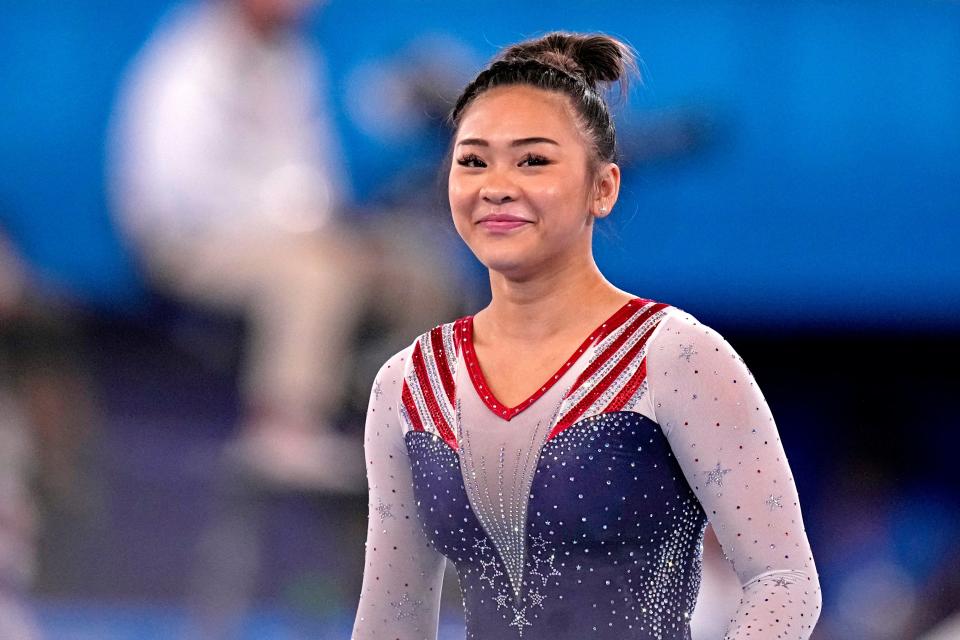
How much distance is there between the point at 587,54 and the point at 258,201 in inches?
127

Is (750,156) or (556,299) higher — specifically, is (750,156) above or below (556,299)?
above

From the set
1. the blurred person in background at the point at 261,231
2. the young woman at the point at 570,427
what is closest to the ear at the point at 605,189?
the young woman at the point at 570,427

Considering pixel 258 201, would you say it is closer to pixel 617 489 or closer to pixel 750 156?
pixel 750 156

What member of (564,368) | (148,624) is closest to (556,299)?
(564,368)

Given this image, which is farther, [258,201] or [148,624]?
[258,201]

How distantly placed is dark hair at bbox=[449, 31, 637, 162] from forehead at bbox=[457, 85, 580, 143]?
2 cm

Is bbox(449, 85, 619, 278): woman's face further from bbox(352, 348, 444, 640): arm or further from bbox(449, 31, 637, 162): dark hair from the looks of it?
bbox(352, 348, 444, 640): arm

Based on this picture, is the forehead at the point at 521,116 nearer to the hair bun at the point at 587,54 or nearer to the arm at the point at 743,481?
the hair bun at the point at 587,54

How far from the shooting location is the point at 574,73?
69.9 inches

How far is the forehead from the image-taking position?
67.1 inches

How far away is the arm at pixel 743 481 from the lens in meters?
1.57

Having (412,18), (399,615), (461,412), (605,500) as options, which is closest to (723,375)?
(605,500)

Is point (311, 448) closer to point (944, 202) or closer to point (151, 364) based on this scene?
point (151, 364)

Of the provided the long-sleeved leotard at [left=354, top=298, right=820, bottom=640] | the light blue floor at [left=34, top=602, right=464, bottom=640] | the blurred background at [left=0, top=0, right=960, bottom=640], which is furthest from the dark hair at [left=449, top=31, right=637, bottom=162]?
the light blue floor at [left=34, top=602, right=464, bottom=640]
